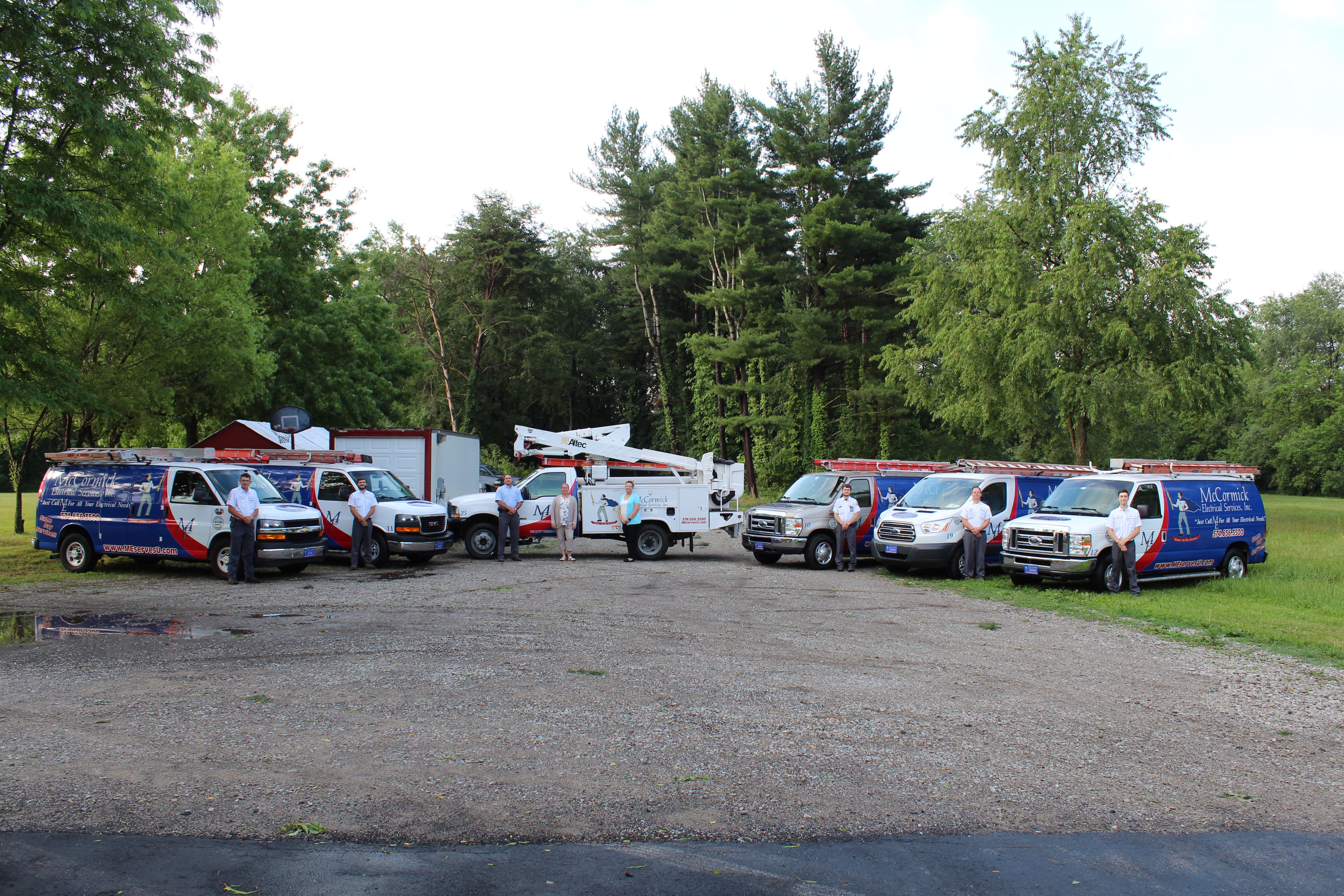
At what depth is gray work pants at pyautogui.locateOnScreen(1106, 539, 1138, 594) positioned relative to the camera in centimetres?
1475

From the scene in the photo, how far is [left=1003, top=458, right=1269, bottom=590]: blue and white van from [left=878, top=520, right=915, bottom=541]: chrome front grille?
5.34 ft

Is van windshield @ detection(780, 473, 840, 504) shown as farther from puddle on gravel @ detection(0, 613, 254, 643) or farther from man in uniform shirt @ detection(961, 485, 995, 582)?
puddle on gravel @ detection(0, 613, 254, 643)

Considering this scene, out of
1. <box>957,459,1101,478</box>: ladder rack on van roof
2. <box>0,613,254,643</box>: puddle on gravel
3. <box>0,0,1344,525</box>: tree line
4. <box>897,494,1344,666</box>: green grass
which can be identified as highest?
<box>0,0,1344,525</box>: tree line

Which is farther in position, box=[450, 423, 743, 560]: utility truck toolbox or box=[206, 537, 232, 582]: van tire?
box=[450, 423, 743, 560]: utility truck toolbox

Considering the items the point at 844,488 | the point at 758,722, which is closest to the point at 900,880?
the point at 758,722

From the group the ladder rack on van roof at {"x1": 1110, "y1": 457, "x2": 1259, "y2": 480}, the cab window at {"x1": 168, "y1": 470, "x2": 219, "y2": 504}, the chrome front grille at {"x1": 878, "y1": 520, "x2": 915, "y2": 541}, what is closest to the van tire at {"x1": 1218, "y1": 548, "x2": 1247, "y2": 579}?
the ladder rack on van roof at {"x1": 1110, "y1": 457, "x2": 1259, "y2": 480}

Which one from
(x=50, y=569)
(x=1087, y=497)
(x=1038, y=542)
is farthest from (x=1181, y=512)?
(x=50, y=569)

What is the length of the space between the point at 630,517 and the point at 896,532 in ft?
17.9

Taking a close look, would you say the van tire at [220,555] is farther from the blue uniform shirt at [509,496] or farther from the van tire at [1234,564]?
the van tire at [1234,564]

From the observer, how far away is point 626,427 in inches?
901

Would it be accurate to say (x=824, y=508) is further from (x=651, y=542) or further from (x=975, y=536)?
(x=651, y=542)

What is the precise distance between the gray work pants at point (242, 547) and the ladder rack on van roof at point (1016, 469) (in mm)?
12941

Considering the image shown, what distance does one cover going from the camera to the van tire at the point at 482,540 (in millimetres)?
19859

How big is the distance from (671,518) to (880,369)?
23.2 m
